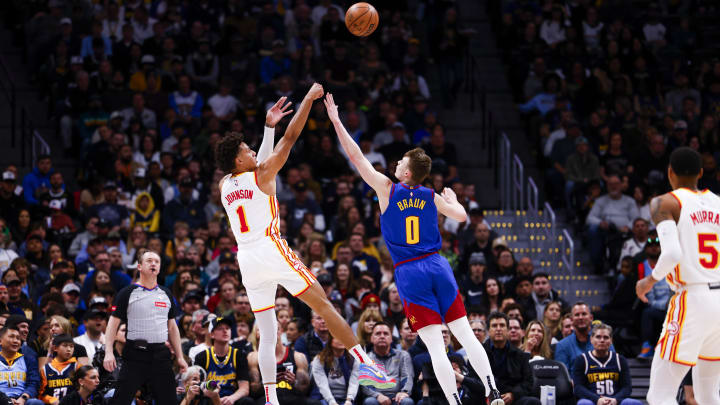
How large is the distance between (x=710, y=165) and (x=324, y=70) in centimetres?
808

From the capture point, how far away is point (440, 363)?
9.81 meters

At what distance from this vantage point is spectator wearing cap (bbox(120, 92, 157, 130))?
794 inches

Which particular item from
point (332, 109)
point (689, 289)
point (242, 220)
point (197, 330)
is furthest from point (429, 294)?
point (197, 330)

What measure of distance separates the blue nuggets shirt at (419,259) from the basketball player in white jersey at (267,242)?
0.74m

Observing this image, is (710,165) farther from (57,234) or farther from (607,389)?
(57,234)

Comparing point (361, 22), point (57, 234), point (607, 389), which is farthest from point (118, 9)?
point (607, 389)

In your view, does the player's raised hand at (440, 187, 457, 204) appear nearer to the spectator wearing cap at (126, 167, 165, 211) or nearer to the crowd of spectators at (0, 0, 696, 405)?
the crowd of spectators at (0, 0, 696, 405)

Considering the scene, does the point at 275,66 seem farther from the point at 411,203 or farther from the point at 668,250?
the point at 668,250

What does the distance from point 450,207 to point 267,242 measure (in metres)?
1.87

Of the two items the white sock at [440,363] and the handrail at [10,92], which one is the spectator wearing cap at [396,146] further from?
the white sock at [440,363]

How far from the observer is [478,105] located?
22500 mm

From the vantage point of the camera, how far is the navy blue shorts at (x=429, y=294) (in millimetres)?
9914

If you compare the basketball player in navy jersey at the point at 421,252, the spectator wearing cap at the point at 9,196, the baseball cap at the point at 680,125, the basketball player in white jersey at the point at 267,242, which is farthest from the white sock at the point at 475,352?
the baseball cap at the point at 680,125

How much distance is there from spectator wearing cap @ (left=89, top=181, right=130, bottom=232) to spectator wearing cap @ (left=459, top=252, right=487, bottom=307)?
6.09 meters
